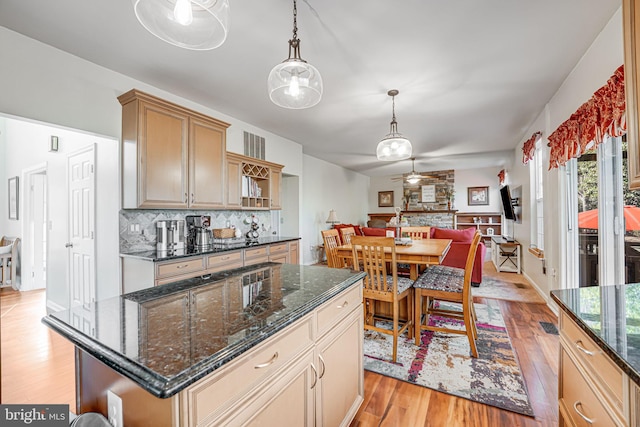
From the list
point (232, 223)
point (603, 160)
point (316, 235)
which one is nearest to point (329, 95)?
point (232, 223)

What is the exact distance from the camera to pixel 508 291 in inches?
165

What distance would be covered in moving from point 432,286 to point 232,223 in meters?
2.86

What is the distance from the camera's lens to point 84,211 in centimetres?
312

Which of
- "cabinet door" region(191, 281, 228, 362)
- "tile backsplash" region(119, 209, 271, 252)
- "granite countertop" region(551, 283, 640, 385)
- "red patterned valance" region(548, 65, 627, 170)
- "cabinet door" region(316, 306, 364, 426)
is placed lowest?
"cabinet door" region(316, 306, 364, 426)

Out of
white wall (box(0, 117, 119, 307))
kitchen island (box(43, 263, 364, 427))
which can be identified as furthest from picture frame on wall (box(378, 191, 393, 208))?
kitchen island (box(43, 263, 364, 427))

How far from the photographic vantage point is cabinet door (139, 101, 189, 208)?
103 inches

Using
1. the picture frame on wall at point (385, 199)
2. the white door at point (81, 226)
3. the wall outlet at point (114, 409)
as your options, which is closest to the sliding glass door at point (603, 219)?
the wall outlet at point (114, 409)

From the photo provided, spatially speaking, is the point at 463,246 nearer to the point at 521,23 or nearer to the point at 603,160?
the point at 603,160

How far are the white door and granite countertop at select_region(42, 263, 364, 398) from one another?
7.87 feet

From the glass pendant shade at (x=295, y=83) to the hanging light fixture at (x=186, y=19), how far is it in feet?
1.63

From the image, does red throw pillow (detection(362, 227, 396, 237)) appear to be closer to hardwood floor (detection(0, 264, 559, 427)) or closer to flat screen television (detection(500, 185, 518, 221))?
hardwood floor (detection(0, 264, 559, 427))

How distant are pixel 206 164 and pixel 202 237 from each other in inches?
33.6

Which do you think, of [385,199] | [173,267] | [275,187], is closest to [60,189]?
[173,267]

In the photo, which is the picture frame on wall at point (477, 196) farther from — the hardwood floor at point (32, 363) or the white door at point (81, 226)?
the hardwood floor at point (32, 363)
